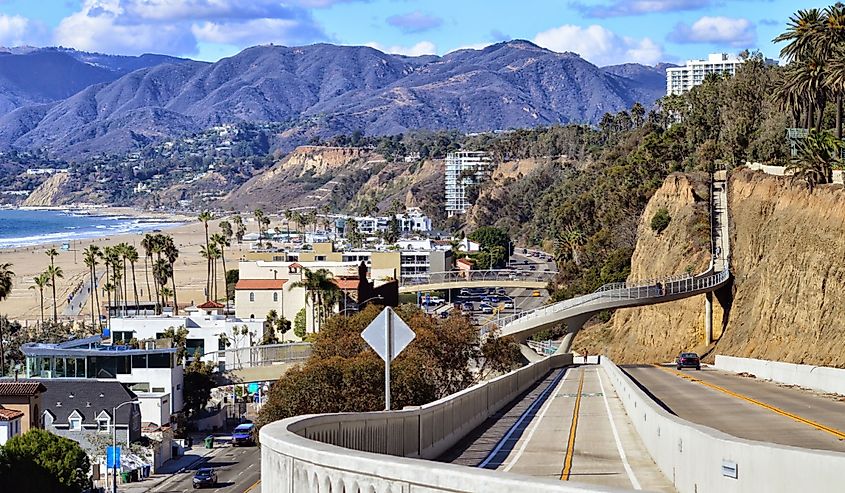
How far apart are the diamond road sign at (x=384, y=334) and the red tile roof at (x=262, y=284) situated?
275 ft

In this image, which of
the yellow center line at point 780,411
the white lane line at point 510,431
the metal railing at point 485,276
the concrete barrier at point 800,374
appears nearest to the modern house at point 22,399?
the white lane line at point 510,431

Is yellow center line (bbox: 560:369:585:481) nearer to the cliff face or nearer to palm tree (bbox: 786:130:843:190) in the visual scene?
the cliff face

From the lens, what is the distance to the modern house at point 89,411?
57.2 m

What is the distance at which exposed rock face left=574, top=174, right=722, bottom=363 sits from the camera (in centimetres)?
8294

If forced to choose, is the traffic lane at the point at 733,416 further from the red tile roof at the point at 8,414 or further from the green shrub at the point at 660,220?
the green shrub at the point at 660,220

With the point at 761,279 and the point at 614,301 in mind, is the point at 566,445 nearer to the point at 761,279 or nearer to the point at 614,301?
the point at 761,279

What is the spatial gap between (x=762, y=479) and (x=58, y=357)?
57.4 m

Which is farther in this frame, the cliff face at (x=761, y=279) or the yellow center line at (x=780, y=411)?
the cliff face at (x=761, y=279)

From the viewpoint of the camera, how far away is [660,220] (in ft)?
304

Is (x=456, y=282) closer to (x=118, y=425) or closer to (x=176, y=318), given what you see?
(x=176, y=318)

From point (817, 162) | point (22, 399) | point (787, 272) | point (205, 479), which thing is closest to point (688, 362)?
point (787, 272)

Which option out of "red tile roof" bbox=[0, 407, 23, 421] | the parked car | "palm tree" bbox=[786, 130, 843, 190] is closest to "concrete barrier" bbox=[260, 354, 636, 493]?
"red tile roof" bbox=[0, 407, 23, 421]

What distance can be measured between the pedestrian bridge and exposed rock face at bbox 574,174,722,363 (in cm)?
2439

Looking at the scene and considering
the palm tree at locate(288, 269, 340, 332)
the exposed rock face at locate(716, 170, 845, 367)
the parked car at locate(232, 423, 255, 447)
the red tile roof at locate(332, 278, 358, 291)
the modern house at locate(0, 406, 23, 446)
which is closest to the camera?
the modern house at locate(0, 406, 23, 446)
